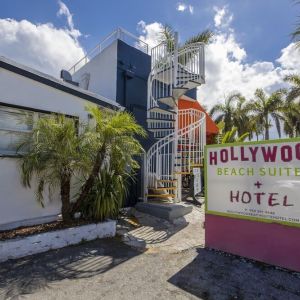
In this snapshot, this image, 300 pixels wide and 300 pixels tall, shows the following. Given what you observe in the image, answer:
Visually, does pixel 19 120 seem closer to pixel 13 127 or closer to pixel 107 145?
pixel 13 127

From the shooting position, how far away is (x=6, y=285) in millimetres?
3701

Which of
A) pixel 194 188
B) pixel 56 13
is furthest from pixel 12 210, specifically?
pixel 56 13

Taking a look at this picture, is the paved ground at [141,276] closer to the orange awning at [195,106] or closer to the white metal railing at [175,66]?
the white metal railing at [175,66]

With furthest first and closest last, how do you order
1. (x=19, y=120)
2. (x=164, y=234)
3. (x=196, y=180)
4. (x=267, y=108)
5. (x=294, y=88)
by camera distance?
1. (x=267, y=108)
2. (x=294, y=88)
3. (x=196, y=180)
4. (x=164, y=234)
5. (x=19, y=120)

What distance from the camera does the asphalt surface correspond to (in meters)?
3.50

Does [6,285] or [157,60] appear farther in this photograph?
[157,60]

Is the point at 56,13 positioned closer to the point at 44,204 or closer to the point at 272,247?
the point at 44,204

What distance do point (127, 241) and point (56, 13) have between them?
290 inches

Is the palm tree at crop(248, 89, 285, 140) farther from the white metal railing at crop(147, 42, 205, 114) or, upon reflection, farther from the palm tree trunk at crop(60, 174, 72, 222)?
the palm tree trunk at crop(60, 174, 72, 222)

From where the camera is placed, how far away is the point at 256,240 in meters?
4.55

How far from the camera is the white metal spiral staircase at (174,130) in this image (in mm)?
8281

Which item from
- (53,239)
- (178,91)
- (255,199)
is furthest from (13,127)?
(255,199)

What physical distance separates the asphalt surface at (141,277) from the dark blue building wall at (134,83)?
14.3ft

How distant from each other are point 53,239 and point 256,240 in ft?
12.4
